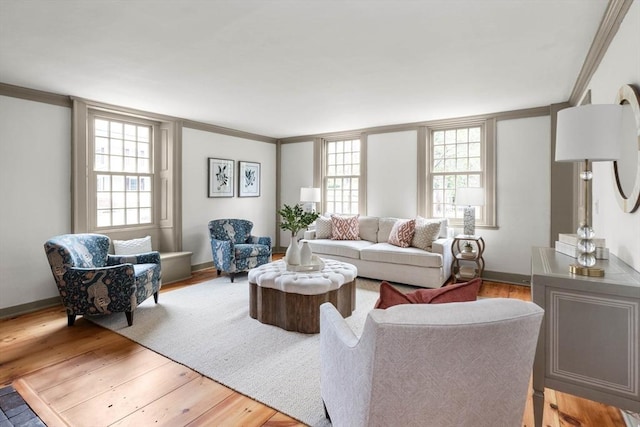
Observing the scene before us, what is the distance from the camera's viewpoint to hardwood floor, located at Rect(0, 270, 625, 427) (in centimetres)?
191

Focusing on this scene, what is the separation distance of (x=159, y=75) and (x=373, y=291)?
3.55 metres

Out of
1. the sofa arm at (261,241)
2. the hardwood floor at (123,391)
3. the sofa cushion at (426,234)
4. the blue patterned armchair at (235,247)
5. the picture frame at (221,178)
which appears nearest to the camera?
the hardwood floor at (123,391)

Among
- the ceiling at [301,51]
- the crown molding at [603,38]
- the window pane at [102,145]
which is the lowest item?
the window pane at [102,145]

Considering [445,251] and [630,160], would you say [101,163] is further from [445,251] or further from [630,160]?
[630,160]

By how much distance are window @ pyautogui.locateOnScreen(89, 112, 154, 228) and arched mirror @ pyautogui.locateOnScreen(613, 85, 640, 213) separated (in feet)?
17.6

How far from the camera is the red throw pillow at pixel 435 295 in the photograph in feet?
Answer: 4.49

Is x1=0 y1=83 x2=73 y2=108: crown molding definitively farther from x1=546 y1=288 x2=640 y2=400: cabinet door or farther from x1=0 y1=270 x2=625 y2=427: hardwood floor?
x1=546 y1=288 x2=640 y2=400: cabinet door

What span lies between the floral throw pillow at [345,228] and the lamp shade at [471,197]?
5.62 feet

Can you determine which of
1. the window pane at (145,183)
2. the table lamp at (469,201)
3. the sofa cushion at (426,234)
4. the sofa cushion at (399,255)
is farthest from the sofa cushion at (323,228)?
the window pane at (145,183)

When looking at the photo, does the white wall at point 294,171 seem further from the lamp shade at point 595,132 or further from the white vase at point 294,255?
the lamp shade at point 595,132

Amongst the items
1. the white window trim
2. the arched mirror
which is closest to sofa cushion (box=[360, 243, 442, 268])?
the white window trim

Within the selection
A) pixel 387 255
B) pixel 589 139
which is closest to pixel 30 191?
pixel 387 255

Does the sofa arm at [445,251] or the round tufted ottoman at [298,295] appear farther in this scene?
the sofa arm at [445,251]

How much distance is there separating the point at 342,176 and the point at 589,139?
489 centimetres
